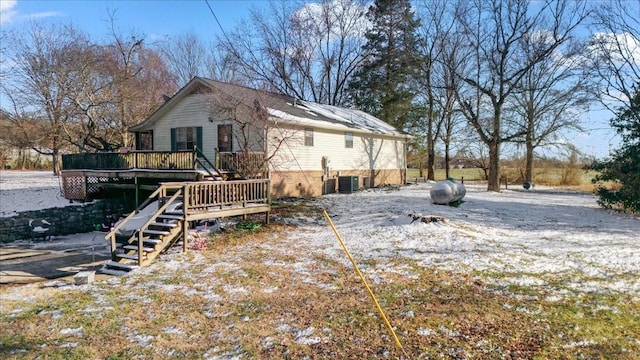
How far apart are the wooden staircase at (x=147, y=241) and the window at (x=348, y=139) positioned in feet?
37.0

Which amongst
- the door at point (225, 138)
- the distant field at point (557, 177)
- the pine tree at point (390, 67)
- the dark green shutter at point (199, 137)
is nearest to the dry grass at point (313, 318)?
the door at point (225, 138)

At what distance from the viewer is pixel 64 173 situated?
16844 millimetres

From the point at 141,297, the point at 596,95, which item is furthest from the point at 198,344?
the point at 596,95

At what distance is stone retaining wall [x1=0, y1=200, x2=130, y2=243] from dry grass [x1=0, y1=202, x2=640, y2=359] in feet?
27.1

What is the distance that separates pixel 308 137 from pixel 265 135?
2772 mm

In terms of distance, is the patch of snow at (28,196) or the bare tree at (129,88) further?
the bare tree at (129,88)

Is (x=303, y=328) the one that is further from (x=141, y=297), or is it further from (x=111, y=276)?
(x=111, y=276)

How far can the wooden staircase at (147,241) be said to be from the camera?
8.54 meters

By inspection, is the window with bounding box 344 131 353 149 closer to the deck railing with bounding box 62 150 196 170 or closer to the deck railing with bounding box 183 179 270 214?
the deck railing with bounding box 183 179 270 214

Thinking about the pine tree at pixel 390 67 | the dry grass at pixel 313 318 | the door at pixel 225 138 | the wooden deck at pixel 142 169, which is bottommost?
the dry grass at pixel 313 318

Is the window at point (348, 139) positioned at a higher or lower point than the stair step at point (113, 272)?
higher

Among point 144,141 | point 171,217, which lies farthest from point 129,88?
point 171,217

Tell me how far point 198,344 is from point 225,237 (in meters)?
6.11

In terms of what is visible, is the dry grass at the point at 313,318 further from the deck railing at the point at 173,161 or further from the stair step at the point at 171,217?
the deck railing at the point at 173,161
